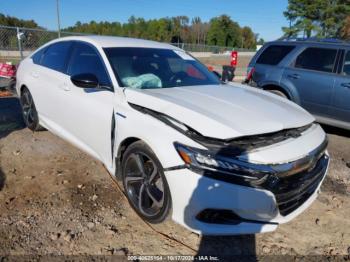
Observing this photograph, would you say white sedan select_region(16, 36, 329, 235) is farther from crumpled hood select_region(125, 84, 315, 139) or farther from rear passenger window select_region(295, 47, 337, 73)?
rear passenger window select_region(295, 47, 337, 73)

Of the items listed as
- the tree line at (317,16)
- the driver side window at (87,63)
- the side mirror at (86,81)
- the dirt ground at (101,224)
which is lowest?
the dirt ground at (101,224)

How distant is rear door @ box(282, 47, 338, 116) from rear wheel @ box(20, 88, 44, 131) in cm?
462

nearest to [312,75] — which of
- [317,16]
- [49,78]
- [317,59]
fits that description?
[317,59]

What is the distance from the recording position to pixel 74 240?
2.95 m

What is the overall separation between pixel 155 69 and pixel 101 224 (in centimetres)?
188

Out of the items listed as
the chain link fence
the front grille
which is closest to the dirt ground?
the front grille

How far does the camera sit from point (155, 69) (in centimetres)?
400

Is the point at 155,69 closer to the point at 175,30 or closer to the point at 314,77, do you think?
the point at 314,77

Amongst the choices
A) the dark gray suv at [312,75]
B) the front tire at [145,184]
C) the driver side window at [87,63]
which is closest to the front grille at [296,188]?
the front tire at [145,184]

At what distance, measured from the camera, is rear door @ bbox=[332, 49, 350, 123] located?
5.76 metres

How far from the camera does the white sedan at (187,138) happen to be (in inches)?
103

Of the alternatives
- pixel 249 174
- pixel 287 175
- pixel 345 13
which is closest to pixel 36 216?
pixel 249 174

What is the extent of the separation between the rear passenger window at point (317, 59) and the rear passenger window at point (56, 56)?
439 cm

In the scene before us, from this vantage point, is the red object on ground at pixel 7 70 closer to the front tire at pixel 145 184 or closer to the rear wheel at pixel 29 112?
the rear wheel at pixel 29 112
